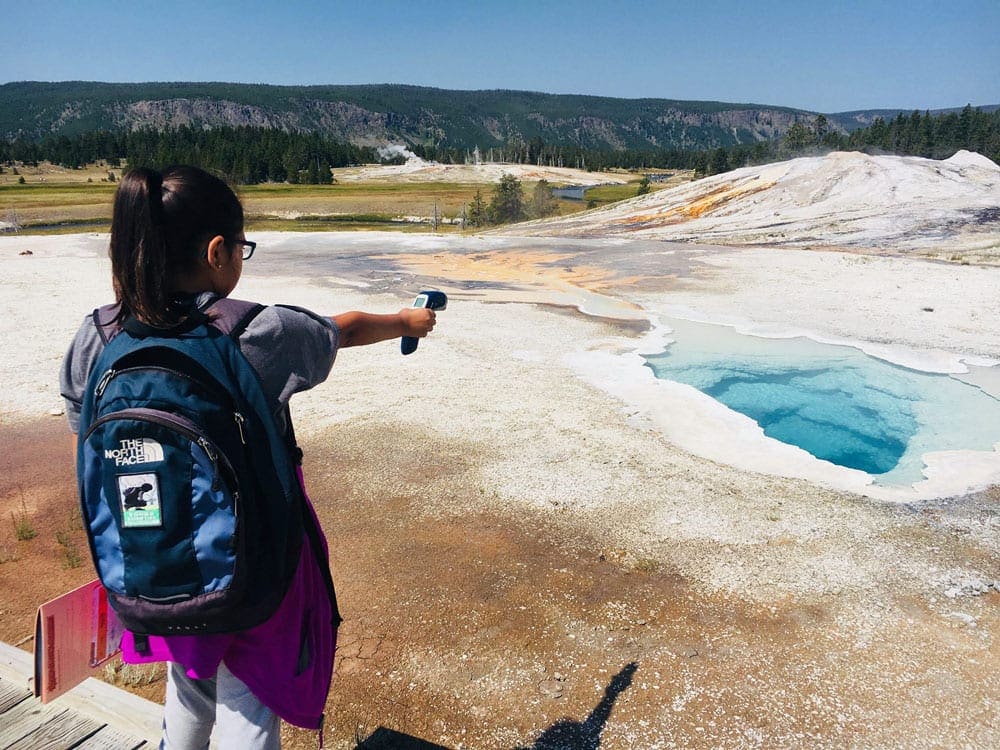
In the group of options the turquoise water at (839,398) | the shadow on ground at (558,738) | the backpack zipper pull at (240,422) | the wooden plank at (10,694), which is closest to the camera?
the backpack zipper pull at (240,422)

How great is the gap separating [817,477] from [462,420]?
4.48 m

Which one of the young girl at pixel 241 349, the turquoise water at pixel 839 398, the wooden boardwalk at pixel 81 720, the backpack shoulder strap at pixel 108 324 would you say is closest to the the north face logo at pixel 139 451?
the young girl at pixel 241 349

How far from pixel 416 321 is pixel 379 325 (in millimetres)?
187

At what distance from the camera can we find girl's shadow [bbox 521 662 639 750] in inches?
150

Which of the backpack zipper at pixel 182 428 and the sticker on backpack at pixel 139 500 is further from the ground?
the backpack zipper at pixel 182 428

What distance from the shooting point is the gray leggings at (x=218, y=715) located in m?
2.17

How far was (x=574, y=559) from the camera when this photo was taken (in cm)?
579

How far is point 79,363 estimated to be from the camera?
2166 millimetres

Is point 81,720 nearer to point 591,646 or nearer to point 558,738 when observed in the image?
point 558,738

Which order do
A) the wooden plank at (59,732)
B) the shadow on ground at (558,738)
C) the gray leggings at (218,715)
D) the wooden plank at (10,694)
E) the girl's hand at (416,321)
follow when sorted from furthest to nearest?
the shadow on ground at (558,738) → the wooden plank at (10,694) → the wooden plank at (59,732) → the girl's hand at (416,321) → the gray leggings at (218,715)

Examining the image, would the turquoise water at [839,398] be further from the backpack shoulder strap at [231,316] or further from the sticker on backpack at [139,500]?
the sticker on backpack at [139,500]

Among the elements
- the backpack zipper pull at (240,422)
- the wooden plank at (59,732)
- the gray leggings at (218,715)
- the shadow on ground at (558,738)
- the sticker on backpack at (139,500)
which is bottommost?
the shadow on ground at (558,738)

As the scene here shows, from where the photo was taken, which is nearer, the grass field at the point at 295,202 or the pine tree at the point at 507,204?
the grass field at the point at 295,202

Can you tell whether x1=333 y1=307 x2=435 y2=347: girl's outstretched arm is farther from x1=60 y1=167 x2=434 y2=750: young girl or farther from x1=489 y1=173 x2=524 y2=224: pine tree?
x1=489 y1=173 x2=524 y2=224: pine tree
